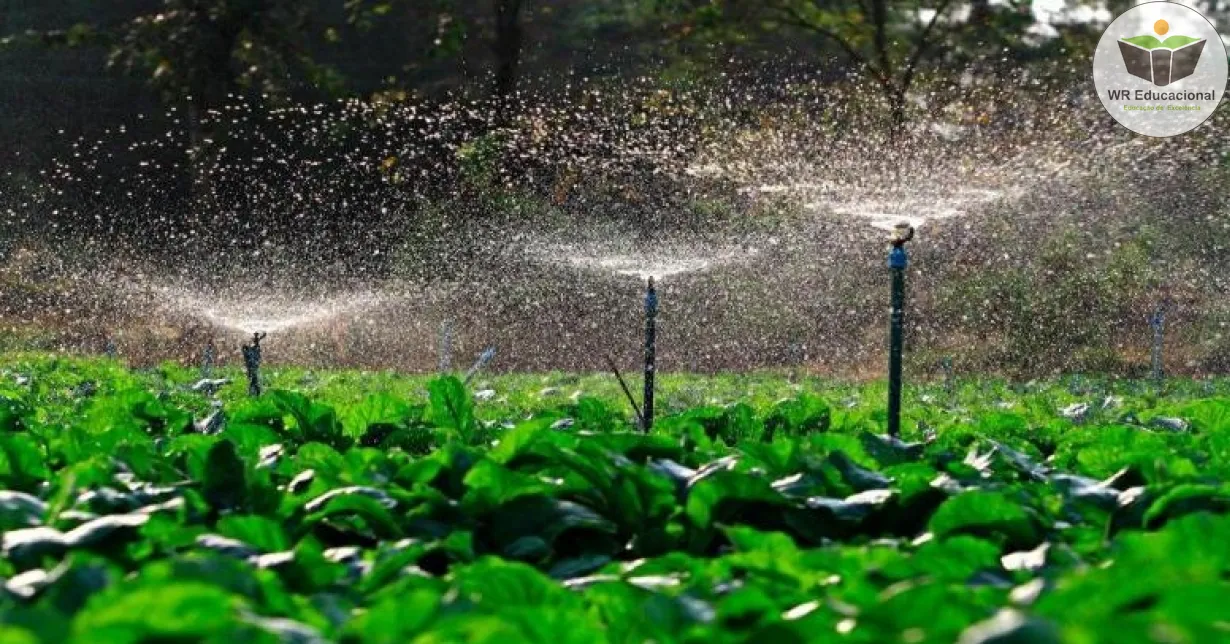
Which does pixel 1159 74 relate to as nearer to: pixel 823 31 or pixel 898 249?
pixel 823 31

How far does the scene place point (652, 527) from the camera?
2912 millimetres

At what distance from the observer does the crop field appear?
1646mm

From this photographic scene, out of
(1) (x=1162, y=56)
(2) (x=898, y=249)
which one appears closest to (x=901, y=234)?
(2) (x=898, y=249)

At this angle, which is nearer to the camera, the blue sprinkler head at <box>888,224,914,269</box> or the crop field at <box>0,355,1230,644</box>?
the crop field at <box>0,355,1230,644</box>

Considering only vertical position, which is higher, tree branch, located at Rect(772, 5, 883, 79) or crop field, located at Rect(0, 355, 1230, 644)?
tree branch, located at Rect(772, 5, 883, 79)

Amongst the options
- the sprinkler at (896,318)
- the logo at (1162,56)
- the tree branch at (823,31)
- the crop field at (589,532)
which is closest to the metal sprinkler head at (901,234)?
the sprinkler at (896,318)

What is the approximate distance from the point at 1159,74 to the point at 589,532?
64.8ft

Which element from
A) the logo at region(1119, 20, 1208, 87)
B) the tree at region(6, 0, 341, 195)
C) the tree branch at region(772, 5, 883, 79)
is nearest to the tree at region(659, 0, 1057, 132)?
the tree branch at region(772, 5, 883, 79)

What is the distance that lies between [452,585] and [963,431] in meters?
3.13

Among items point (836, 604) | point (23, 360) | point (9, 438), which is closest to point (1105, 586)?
point (836, 604)

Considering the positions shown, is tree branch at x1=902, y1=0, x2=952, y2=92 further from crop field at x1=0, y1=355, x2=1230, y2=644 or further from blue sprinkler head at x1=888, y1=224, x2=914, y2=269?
crop field at x1=0, y1=355, x2=1230, y2=644

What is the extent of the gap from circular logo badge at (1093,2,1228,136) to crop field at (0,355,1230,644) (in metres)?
16.0

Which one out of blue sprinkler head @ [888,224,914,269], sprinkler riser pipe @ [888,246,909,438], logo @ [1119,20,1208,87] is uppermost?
logo @ [1119,20,1208,87]

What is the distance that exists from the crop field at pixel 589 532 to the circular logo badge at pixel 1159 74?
16.0m
